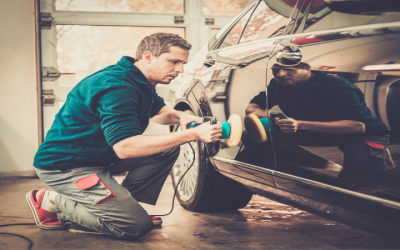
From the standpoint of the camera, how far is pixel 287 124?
59.6 inches

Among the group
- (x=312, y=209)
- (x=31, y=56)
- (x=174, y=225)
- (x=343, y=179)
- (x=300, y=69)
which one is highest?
(x=31, y=56)

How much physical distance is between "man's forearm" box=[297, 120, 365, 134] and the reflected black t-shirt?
0.01 meters

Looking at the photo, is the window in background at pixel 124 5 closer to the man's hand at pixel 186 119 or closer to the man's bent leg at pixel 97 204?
the man's hand at pixel 186 119

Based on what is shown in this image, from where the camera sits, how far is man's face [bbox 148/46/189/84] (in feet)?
6.36

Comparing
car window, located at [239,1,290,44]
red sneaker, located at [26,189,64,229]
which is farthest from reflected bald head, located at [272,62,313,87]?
red sneaker, located at [26,189,64,229]

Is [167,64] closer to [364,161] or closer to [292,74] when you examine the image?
[292,74]

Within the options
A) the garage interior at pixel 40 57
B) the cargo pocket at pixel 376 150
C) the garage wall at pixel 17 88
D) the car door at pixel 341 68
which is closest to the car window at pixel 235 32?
the car door at pixel 341 68

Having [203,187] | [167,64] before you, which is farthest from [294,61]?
[203,187]

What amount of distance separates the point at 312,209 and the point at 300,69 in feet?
1.95

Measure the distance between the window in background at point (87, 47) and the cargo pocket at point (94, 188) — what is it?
2.34 m

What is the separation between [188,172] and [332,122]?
1410mm

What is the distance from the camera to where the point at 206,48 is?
245cm

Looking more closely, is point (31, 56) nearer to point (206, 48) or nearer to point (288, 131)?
point (206, 48)

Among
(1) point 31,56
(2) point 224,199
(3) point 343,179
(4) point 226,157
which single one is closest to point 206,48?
(4) point 226,157
